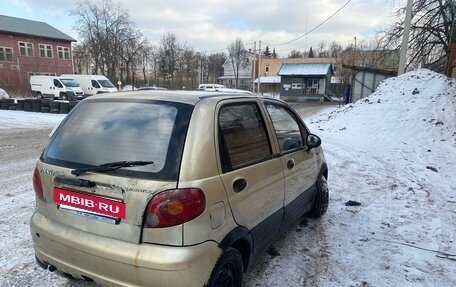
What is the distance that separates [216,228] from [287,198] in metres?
1.29

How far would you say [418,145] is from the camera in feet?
34.1

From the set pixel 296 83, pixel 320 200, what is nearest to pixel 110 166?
pixel 320 200

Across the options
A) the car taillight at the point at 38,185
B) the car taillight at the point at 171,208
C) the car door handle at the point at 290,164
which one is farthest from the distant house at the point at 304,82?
the car taillight at the point at 171,208

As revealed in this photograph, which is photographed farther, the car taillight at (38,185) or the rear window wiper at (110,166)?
the car taillight at (38,185)

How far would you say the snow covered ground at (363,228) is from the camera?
329 centimetres

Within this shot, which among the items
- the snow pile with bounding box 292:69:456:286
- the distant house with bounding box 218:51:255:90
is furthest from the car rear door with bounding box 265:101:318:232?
the distant house with bounding box 218:51:255:90

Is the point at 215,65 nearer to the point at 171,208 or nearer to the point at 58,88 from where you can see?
the point at 58,88

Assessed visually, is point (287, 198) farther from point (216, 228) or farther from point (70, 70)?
point (70, 70)

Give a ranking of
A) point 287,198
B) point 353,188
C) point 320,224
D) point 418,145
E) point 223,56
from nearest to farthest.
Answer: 1. point 287,198
2. point 320,224
3. point 353,188
4. point 418,145
5. point 223,56

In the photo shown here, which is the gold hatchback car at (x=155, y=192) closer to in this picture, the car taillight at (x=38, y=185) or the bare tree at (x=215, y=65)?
the car taillight at (x=38, y=185)

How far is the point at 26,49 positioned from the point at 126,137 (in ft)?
169

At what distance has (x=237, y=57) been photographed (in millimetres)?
85562

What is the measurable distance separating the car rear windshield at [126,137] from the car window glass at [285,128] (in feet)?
4.11

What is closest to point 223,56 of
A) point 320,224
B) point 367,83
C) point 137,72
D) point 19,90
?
point 137,72
